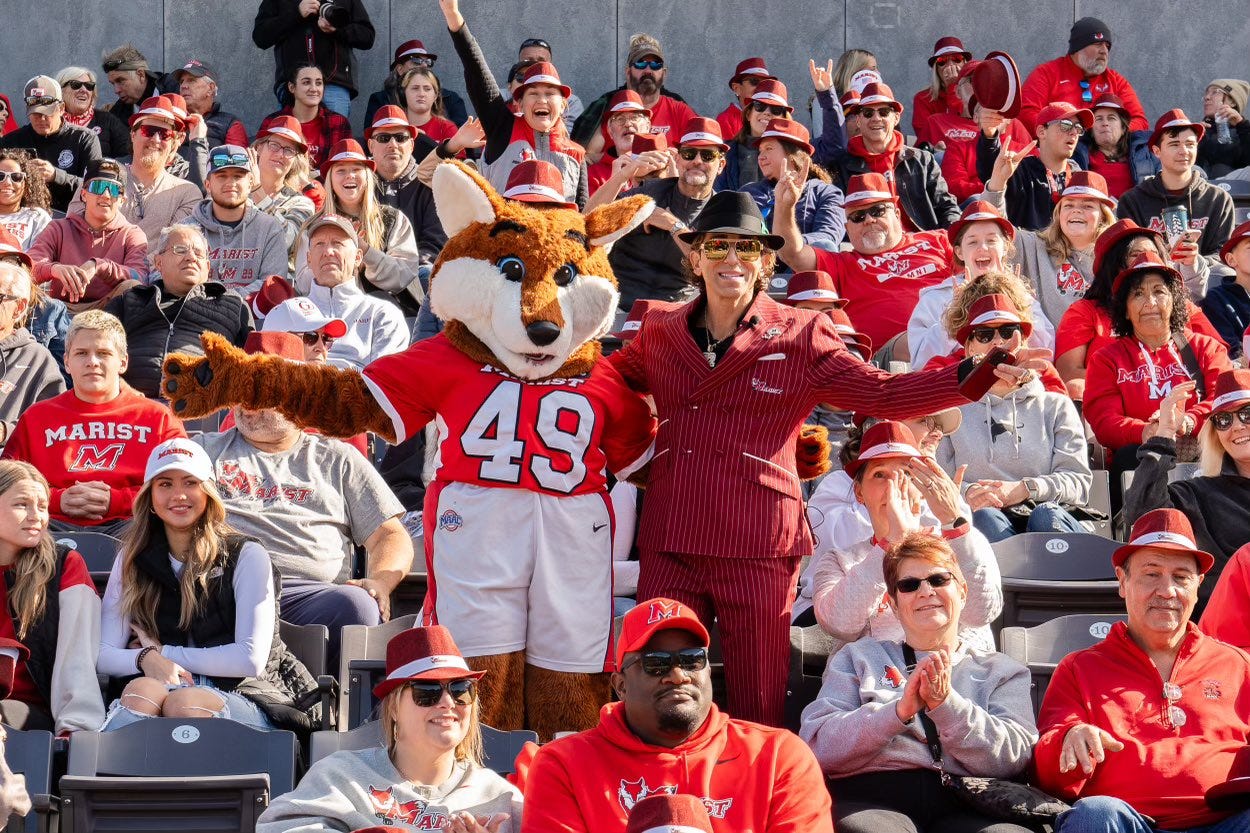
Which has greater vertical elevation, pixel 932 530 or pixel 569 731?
pixel 932 530

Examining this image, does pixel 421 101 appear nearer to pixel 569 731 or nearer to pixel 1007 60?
pixel 1007 60

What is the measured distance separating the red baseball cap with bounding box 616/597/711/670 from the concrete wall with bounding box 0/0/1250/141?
363 inches

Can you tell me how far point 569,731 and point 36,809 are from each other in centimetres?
134

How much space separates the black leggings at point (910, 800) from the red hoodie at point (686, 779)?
310 mm

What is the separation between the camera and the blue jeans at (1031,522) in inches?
256

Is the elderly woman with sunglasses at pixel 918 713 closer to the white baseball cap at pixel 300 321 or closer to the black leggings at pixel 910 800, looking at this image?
the black leggings at pixel 910 800

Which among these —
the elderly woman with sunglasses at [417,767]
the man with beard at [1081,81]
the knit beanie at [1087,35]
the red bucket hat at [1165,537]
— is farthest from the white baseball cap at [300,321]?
the knit beanie at [1087,35]

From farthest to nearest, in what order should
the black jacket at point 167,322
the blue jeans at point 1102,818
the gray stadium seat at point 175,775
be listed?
the black jacket at point 167,322
the gray stadium seat at point 175,775
the blue jeans at point 1102,818

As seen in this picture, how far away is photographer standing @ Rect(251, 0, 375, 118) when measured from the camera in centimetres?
1241

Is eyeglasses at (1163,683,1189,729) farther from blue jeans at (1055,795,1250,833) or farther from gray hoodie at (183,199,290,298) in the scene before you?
gray hoodie at (183,199,290,298)

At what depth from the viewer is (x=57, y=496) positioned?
21.6 ft

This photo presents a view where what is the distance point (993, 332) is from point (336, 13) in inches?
280

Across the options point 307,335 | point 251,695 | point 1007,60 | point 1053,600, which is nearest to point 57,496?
point 307,335

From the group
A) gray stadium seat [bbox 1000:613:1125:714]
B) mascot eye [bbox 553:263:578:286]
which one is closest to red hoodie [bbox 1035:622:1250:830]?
gray stadium seat [bbox 1000:613:1125:714]
